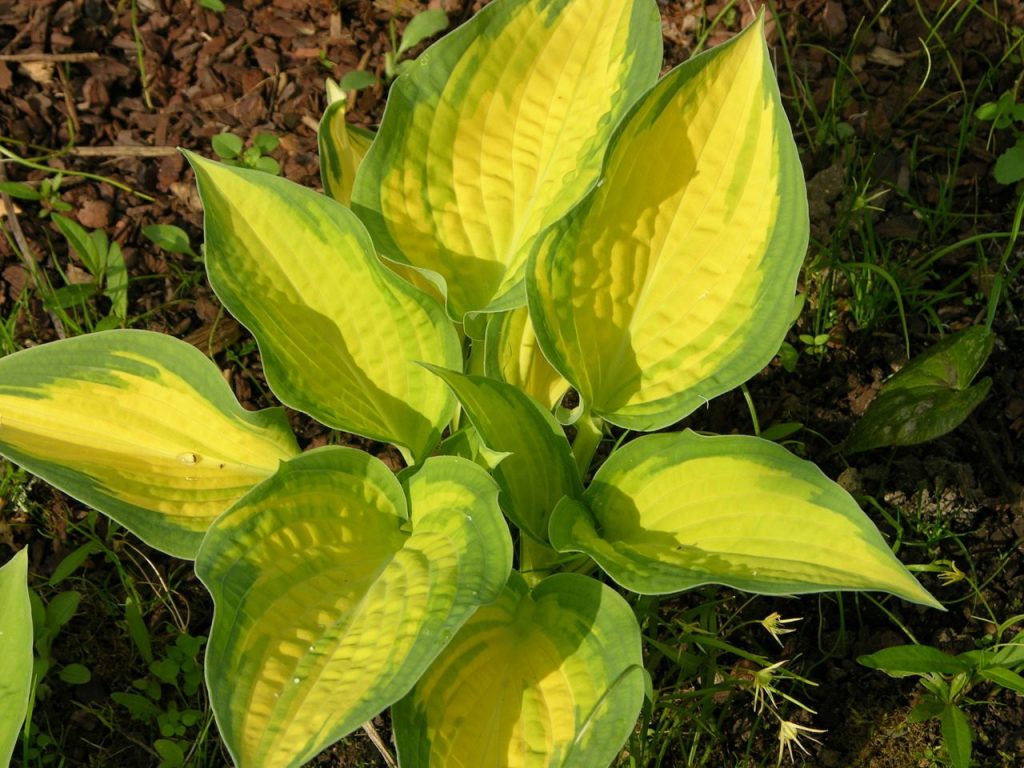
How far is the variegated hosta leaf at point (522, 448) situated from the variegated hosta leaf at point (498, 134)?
0.45 feet

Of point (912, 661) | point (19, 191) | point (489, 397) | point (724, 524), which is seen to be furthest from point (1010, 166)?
point (19, 191)

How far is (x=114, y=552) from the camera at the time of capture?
1.94 metres

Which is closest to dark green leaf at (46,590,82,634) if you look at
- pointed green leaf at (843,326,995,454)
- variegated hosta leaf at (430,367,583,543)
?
variegated hosta leaf at (430,367,583,543)

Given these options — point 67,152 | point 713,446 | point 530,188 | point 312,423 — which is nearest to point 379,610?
point 713,446

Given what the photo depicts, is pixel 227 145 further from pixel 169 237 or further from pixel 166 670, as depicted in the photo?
pixel 166 670

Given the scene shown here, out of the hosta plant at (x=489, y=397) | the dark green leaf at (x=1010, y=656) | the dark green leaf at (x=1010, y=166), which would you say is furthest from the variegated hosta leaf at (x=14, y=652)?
the dark green leaf at (x=1010, y=166)

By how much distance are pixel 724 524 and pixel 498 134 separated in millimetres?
681

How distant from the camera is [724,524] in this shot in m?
1.36

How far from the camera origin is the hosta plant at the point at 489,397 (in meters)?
1.29

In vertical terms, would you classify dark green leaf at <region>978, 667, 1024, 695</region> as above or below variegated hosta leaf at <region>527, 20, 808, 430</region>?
below

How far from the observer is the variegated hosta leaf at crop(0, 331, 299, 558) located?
1461mm

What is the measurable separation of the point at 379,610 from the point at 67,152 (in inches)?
61.2

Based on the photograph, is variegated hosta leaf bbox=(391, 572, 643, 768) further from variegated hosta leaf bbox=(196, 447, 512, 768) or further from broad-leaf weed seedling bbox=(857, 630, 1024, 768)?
broad-leaf weed seedling bbox=(857, 630, 1024, 768)

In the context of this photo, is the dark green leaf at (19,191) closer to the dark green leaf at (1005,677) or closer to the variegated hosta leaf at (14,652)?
the variegated hosta leaf at (14,652)
